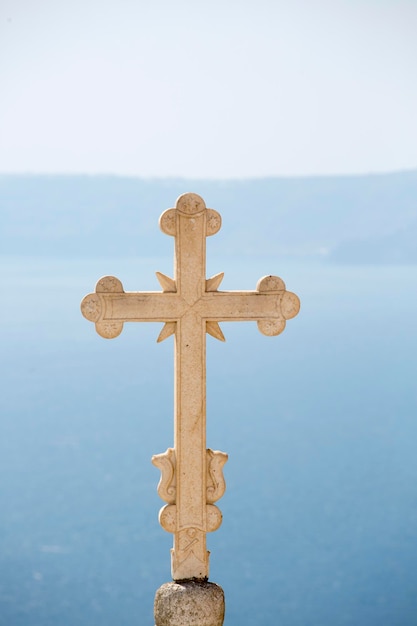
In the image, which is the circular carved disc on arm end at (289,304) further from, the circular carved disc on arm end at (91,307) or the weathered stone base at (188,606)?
the weathered stone base at (188,606)

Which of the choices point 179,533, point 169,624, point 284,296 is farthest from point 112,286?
point 169,624

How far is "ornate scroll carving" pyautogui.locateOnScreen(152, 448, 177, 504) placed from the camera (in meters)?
4.24

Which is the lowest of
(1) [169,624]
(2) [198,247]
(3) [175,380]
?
(1) [169,624]

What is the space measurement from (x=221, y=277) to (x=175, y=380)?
1.75 feet

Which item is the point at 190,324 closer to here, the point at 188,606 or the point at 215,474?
the point at 215,474

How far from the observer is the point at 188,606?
13.7ft

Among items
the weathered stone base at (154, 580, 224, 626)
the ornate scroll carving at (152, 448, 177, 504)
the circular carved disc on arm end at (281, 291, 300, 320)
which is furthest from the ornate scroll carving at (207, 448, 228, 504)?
the circular carved disc on arm end at (281, 291, 300, 320)

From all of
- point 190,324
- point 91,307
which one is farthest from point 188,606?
point 91,307

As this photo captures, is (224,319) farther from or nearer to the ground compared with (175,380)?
farther from the ground

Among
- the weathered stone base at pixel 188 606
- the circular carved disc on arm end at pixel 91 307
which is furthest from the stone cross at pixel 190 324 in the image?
the weathered stone base at pixel 188 606

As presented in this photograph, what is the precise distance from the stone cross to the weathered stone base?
11 centimetres

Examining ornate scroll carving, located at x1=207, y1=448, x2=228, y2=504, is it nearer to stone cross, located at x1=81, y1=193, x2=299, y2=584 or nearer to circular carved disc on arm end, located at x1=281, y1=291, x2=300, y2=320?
stone cross, located at x1=81, y1=193, x2=299, y2=584

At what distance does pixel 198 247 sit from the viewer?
4.18 metres

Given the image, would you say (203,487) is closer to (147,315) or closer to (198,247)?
(147,315)
